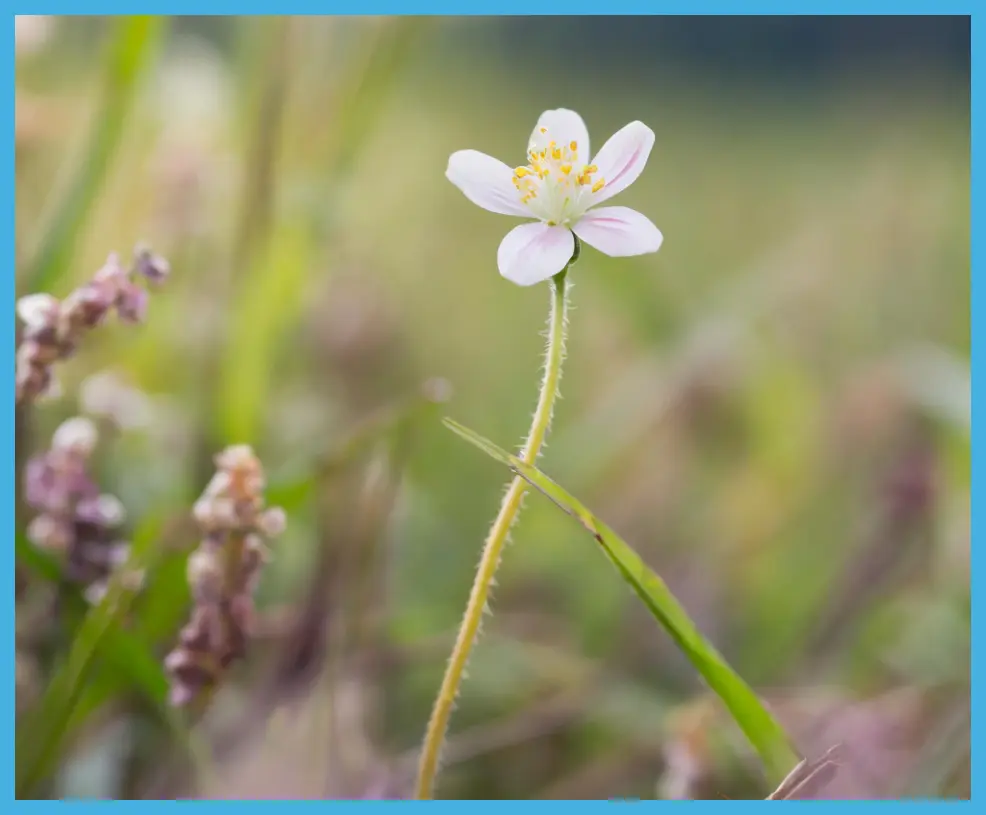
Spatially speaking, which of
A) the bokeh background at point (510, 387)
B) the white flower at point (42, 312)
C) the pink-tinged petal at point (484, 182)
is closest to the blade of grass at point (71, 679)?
the bokeh background at point (510, 387)

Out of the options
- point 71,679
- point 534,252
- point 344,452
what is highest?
point 534,252

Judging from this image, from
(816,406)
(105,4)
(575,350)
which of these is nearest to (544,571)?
(575,350)

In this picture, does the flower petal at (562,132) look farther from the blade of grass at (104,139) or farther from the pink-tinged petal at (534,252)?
the blade of grass at (104,139)

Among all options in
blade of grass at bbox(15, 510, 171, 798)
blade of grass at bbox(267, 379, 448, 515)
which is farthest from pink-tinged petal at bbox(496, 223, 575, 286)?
blade of grass at bbox(15, 510, 171, 798)

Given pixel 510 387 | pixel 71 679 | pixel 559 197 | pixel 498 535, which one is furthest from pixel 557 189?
pixel 71 679

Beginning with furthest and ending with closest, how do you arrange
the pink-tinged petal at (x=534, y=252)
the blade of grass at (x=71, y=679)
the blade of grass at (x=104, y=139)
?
the blade of grass at (x=104, y=139) → the blade of grass at (x=71, y=679) → the pink-tinged petal at (x=534, y=252)

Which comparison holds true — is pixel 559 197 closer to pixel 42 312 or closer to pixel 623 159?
pixel 623 159

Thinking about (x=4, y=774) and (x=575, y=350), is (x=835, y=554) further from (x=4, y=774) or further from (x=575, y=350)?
(x=4, y=774)
